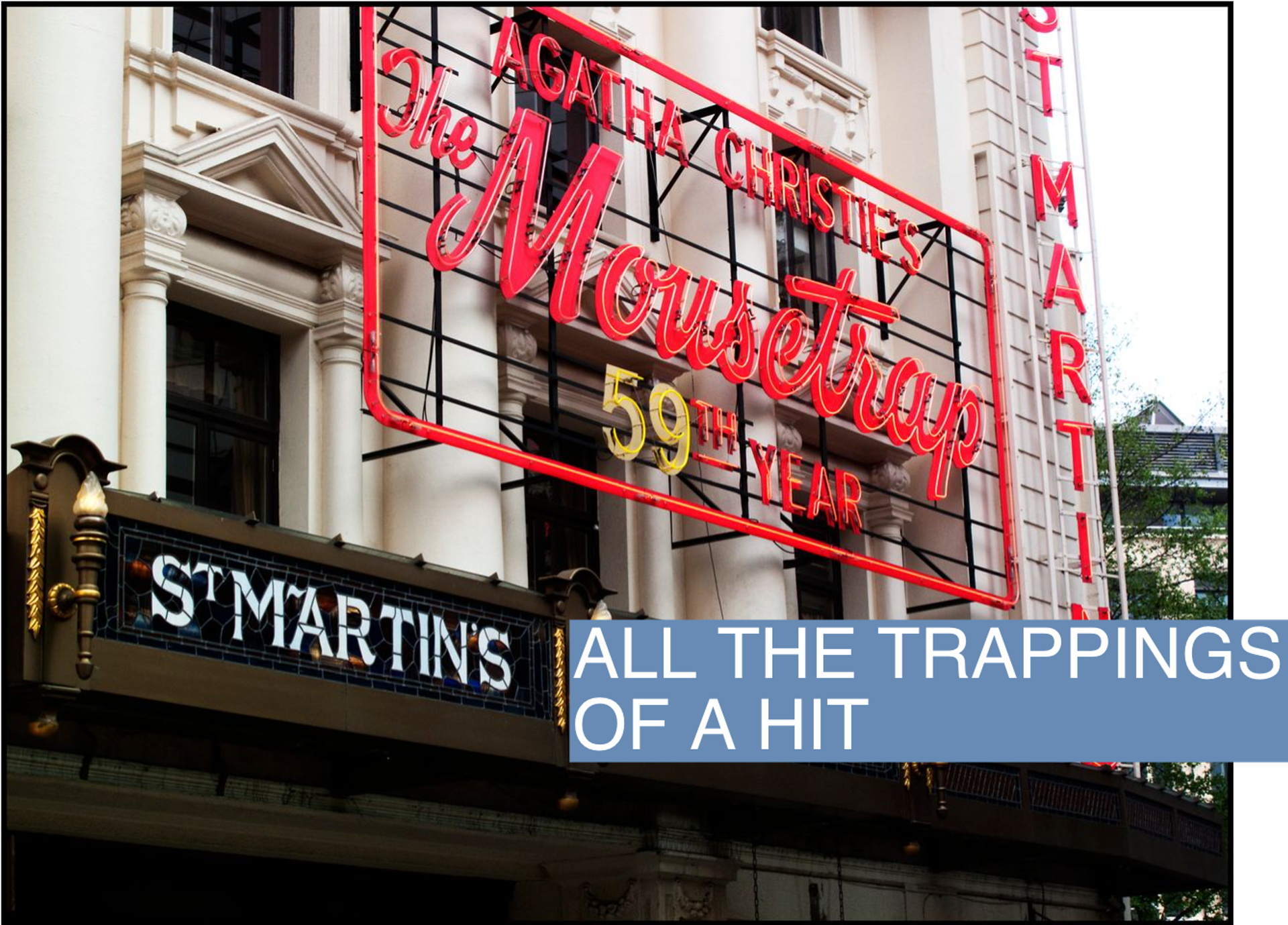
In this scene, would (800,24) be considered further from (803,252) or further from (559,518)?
(559,518)

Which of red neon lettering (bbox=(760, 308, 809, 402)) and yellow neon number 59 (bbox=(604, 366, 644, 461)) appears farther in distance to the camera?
Result: red neon lettering (bbox=(760, 308, 809, 402))

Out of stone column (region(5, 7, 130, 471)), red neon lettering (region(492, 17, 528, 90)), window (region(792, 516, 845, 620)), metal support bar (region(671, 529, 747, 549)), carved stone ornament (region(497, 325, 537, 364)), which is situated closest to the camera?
stone column (region(5, 7, 130, 471))

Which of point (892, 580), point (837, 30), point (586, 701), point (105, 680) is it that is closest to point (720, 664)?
point (586, 701)

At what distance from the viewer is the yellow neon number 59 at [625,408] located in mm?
16500

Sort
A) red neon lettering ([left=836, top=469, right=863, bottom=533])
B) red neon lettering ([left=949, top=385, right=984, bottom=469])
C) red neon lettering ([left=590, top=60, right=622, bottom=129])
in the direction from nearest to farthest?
red neon lettering ([left=590, top=60, right=622, bottom=129]), red neon lettering ([left=836, top=469, right=863, bottom=533]), red neon lettering ([left=949, top=385, right=984, bottom=469])

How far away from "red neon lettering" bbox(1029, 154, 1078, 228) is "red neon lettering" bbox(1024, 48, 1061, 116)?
104 centimetres

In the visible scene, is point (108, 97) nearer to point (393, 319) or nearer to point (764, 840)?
point (393, 319)

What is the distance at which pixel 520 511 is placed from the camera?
16828 millimetres

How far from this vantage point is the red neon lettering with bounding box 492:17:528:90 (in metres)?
16.6

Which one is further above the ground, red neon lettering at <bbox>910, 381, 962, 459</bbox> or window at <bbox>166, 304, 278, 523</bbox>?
red neon lettering at <bbox>910, 381, 962, 459</bbox>

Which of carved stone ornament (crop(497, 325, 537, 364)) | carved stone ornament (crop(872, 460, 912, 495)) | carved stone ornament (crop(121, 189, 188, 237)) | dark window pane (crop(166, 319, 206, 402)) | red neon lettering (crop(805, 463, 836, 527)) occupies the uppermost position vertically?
carved stone ornament (crop(121, 189, 188, 237))

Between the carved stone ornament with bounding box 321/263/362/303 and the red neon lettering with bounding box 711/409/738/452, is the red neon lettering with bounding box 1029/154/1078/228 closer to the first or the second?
the red neon lettering with bounding box 711/409/738/452

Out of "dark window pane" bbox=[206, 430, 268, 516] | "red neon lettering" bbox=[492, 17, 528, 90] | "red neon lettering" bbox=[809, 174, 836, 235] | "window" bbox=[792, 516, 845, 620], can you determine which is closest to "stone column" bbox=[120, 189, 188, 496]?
"dark window pane" bbox=[206, 430, 268, 516]

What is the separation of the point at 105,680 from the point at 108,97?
16.2 ft
